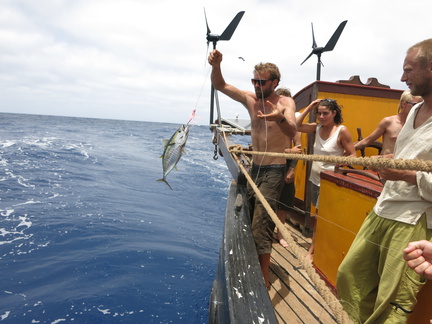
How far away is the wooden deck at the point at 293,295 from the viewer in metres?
2.55

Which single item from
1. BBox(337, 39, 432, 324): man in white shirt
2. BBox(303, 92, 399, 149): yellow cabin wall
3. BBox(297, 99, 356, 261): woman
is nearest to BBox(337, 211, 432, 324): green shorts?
BBox(337, 39, 432, 324): man in white shirt

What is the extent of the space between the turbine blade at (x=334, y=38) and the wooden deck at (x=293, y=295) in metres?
4.68

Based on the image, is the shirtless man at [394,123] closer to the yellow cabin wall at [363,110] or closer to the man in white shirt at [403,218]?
the yellow cabin wall at [363,110]

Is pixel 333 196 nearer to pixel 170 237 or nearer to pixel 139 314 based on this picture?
pixel 139 314

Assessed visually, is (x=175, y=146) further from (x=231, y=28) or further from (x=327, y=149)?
(x=231, y=28)

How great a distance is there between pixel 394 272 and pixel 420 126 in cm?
81

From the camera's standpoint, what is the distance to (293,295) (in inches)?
115

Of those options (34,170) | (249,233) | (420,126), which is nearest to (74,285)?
(249,233)

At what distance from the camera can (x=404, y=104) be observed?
3.06 meters

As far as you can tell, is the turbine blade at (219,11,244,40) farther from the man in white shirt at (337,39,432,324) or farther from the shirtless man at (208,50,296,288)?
the man in white shirt at (337,39,432,324)

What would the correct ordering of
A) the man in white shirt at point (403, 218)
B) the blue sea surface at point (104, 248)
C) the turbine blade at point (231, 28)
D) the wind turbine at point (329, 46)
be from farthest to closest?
the wind turbine at point (329, 46) → the blue sea surface at point (104, 248) → the turbine blade at point (231, 28) → the man in white shirt at point (403, 218)

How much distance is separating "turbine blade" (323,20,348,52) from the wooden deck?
15.3 feet

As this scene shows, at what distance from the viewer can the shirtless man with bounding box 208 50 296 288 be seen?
2.85 meters

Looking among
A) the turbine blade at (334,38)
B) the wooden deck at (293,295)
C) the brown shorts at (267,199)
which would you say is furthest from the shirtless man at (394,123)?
the turbine blade at (334,38)
